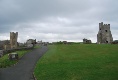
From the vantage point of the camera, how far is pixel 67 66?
98.6 feet

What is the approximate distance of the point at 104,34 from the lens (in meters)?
86.1

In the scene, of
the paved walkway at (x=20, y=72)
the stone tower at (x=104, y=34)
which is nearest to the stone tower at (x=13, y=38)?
the stone tower at (x=104, y=34)

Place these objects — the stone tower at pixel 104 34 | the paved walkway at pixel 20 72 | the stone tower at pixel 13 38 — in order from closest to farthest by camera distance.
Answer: the paved walkway at pixel 20 72 → the stone tower at pixel 13 38 → the stone tower at pixel 104 34

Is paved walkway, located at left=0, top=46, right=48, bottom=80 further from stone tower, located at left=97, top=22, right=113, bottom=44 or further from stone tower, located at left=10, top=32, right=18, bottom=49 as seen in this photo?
stone tower, located at left=97, top=22, right=113, bottom=44

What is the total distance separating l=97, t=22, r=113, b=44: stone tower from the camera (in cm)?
8469

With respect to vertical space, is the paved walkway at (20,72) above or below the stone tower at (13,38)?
below

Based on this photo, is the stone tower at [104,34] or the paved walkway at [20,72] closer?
the paved walkway at [20,72]

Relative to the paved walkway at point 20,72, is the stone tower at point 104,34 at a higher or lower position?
higher

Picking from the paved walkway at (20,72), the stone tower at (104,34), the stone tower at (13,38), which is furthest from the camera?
the stone tower at (104,34)

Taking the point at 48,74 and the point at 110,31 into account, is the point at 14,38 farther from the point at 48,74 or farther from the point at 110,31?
the point at 48,74

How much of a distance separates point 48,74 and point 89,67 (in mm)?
4964

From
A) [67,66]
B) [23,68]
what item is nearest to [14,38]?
[23,68]

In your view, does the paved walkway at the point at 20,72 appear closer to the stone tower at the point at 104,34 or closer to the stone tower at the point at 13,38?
the stone tower at the point at 13,38

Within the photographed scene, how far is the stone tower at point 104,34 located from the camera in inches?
3334
